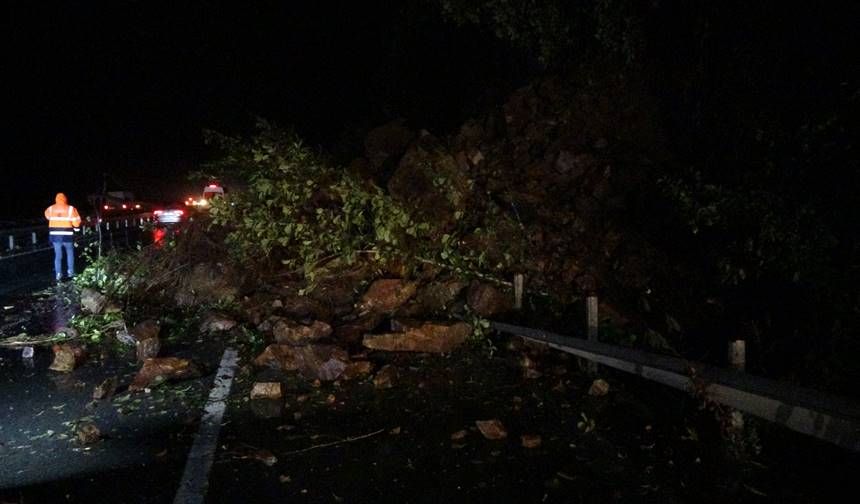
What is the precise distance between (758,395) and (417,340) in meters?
4.06

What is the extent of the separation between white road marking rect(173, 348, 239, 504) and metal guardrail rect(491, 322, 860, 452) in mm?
3541

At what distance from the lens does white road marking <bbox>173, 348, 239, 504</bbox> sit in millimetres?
4081

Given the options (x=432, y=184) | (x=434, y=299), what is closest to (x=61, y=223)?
(x=432, y=184)

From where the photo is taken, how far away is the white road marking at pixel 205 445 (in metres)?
4.08

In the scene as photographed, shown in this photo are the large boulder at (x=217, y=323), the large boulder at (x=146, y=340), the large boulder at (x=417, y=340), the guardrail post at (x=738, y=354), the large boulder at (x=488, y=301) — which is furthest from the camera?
the large boulder at (x=217, y=323)

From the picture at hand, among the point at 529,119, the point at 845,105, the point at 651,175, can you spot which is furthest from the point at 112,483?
the point at 529,119

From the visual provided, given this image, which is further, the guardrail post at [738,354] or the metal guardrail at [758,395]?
the guardrail post at [738,354]

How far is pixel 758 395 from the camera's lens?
4000mm

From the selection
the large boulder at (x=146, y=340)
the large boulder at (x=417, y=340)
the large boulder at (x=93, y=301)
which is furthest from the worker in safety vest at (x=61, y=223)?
the large boulder at (x=417, y=340)

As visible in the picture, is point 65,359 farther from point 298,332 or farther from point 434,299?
point 434,299

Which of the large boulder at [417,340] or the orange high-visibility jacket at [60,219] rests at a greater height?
the orange high-visibility jacket at [60,219]

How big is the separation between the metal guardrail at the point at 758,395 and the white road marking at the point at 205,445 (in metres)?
3.54

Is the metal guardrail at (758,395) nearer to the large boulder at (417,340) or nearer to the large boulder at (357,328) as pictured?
the large boulder at (417,340)

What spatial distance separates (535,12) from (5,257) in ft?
54.7
